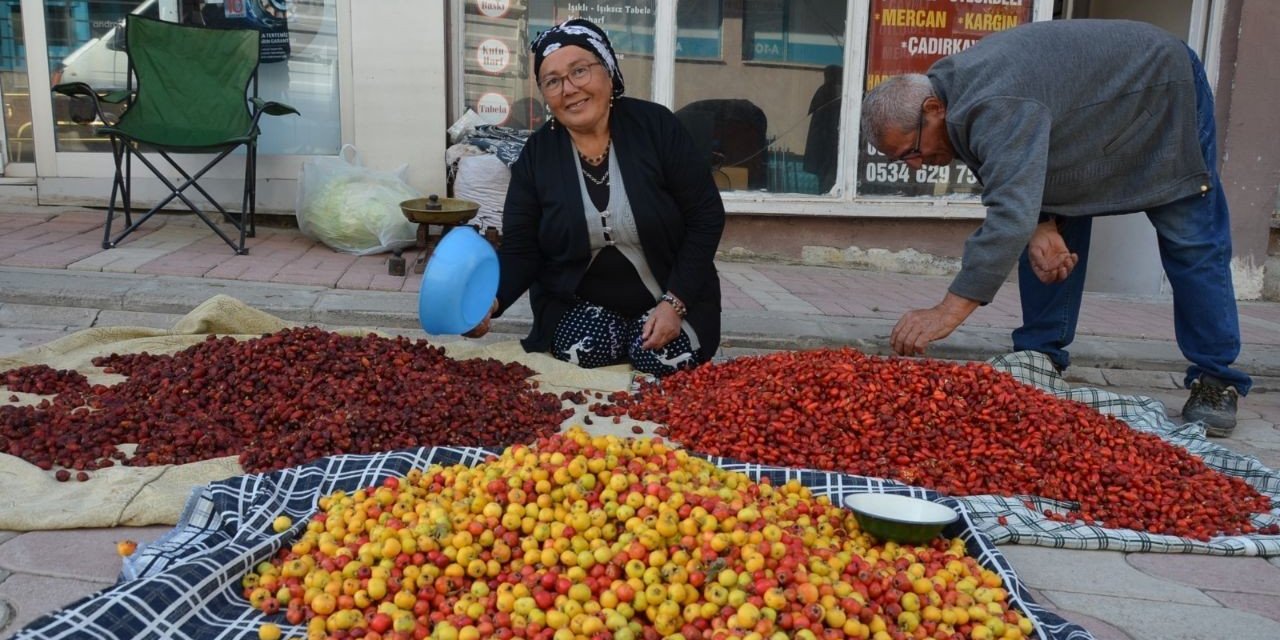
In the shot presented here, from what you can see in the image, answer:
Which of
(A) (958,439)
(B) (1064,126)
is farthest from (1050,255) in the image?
(A) (958,439)

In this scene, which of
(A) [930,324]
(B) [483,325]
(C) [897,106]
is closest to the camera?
(C) [897,106]

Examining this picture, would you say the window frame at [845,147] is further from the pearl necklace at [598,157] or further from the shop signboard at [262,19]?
the pearl necklace at [598,157]

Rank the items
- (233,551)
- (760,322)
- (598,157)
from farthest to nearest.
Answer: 1. (760,322)
2. (598,157)
3. (233,551)

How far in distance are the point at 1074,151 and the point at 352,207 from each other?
3788 millimetres

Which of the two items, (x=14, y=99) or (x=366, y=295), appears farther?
(x=14, y=99)

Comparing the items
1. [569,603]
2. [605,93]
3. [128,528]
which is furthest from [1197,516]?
[128,528]

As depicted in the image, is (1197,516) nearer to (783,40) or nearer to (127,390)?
(127,390)

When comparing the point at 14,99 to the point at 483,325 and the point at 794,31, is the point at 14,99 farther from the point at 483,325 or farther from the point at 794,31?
the point at 794,31

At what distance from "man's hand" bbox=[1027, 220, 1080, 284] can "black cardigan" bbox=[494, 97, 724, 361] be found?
1144 millimetres

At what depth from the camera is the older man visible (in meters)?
3.04

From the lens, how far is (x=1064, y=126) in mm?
3180

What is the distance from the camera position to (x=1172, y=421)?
3.76m

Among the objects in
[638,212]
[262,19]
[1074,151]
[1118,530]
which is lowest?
[1118,530]

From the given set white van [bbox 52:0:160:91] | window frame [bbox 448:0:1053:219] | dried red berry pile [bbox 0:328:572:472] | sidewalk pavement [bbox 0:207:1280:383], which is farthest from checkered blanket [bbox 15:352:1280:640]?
white van [bbox 52:0:160:91]
